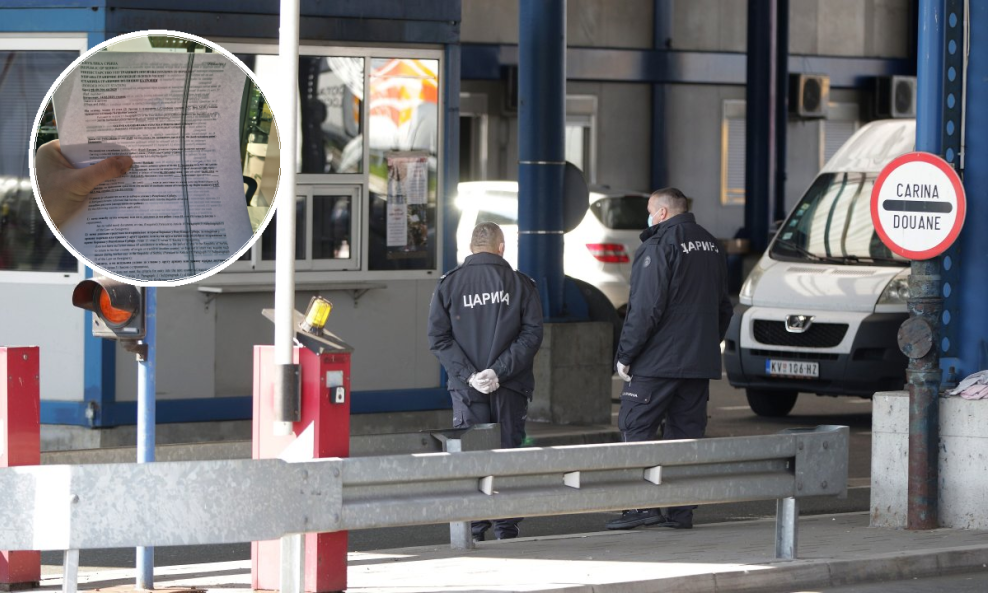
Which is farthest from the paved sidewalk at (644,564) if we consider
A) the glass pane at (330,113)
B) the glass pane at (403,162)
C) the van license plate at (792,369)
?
the van license plate at (792,369)

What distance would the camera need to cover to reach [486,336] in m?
9.10

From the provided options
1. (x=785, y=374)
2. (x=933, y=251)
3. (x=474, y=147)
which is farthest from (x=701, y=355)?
(x=474, y=147)

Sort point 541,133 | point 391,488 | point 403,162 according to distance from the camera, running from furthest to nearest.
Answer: point 541,133, point 403,162, point 391,488

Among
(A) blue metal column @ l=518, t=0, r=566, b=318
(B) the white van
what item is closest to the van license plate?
(B) the white van

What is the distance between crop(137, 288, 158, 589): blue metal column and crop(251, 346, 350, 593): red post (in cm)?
49

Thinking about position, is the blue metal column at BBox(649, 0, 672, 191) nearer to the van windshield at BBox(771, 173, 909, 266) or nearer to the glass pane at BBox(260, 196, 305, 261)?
the van windshield at BBox(771, 173, 909, 266)

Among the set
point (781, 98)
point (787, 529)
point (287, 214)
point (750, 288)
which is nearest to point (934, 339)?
point (787, 529)

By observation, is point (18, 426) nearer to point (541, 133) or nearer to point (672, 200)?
point (672, 200)

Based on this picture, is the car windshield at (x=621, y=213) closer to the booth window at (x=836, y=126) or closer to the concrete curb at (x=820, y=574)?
the concrete curb at (x=820, y=574)

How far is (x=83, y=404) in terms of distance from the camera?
36.7 feet

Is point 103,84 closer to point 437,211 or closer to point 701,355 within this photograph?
point 701,355

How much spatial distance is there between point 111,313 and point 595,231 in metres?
11.8

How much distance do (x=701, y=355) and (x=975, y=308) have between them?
5.23 ft

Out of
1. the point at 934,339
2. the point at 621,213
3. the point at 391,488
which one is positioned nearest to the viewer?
the point at 391,488
